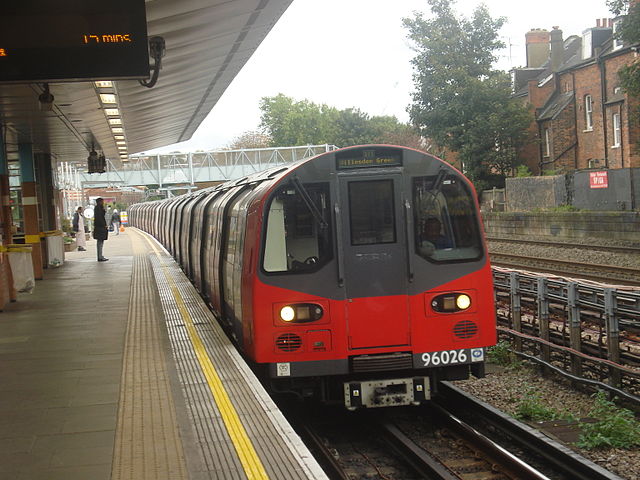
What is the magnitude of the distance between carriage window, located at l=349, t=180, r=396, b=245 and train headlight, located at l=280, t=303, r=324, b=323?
2.48 feet

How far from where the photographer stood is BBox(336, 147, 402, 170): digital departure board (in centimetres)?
762

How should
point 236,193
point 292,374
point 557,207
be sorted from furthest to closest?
1. point 557,207
2. point 236,193
3. point 292,374

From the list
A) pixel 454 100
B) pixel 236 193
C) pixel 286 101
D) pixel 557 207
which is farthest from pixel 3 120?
pixel 286 101

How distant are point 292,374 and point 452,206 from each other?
2.25m

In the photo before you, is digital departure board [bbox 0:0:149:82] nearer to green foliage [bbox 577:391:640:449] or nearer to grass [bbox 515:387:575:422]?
grass [bbox 515:387:575:422]

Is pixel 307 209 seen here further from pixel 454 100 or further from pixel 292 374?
pixel 454 100

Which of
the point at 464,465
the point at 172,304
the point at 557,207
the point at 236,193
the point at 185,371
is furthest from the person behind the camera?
the point at 557,207

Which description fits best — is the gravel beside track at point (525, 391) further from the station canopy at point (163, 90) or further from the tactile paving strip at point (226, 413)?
the station canopy at point (163, 90)

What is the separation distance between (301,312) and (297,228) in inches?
32.5

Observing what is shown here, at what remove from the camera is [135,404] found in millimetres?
6773

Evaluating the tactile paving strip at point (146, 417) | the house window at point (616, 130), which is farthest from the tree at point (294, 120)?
the tactile paving strip at point (146, 417)

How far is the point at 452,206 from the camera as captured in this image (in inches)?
305

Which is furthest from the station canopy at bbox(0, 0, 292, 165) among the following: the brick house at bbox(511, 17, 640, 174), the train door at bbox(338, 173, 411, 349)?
the brick house at bbox(511, 17, 640, 174)

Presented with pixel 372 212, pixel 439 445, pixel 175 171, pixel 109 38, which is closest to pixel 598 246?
pixel 439 445
